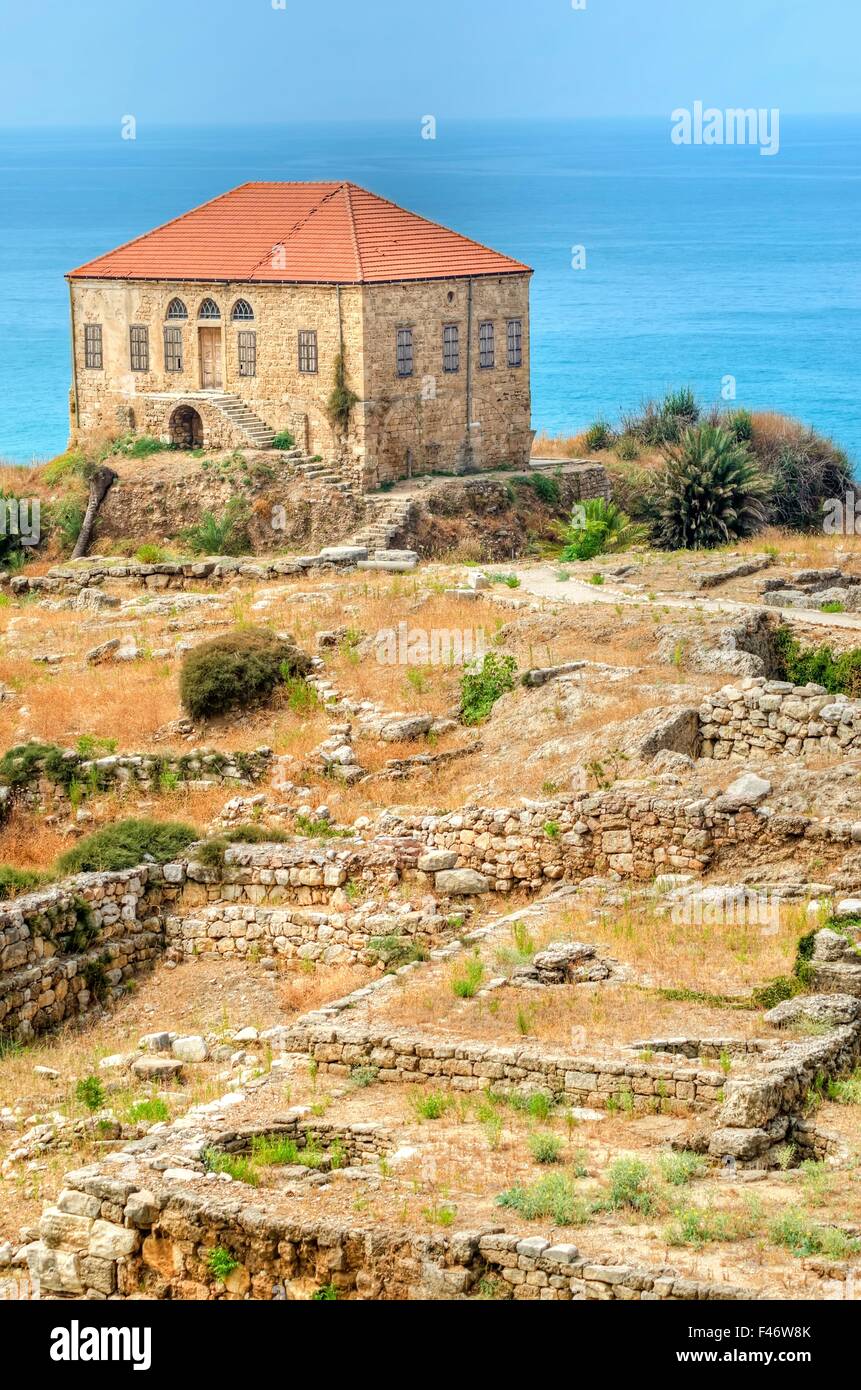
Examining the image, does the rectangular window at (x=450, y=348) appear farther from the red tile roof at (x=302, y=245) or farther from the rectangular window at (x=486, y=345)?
the red tile roof at (x=302, y=245)

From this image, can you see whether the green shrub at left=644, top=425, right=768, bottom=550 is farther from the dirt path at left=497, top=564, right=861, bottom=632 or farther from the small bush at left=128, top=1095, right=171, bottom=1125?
the small bush at left=128, top=1095, right=171, bottom=1125

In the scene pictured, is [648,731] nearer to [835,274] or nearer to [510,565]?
[510,565]

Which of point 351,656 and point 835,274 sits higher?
point 835,274

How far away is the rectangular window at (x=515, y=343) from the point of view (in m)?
51.3

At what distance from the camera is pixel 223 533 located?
1818 inches

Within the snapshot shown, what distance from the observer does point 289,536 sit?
4656 centimetres

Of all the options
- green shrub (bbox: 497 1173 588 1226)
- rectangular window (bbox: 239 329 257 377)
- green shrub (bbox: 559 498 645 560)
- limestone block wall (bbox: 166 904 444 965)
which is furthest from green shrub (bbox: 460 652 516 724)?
rectangular window (bbox: 239 329 257 377)

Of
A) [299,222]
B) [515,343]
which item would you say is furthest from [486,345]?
[299,222]

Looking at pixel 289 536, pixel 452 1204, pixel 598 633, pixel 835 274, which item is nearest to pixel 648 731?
pixel 598 633

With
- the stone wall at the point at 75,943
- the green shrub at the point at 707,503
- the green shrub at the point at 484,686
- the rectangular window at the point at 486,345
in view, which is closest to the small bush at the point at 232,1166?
the stone wall at the point at 75,943

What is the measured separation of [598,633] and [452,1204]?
16.2 metres

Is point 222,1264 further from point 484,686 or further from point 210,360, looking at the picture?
point 210,360

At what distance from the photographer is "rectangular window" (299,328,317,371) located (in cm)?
4859

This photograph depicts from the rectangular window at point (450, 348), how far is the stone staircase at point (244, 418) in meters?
4.11
